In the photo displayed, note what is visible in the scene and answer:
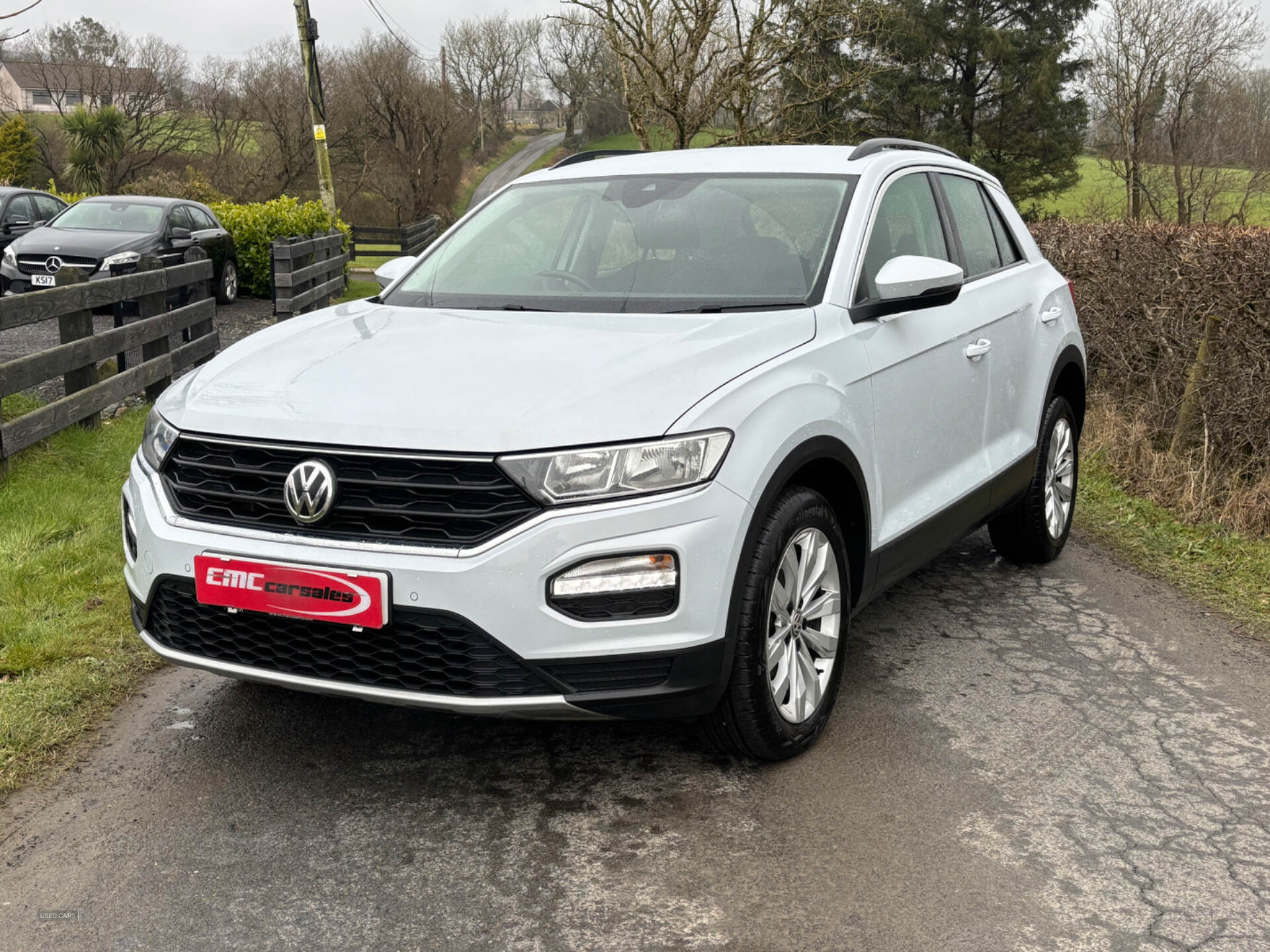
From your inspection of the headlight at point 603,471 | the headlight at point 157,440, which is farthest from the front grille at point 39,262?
the headlight at point 603,471

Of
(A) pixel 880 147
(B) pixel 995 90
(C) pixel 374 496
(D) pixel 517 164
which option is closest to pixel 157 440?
(C) pixel 374 496

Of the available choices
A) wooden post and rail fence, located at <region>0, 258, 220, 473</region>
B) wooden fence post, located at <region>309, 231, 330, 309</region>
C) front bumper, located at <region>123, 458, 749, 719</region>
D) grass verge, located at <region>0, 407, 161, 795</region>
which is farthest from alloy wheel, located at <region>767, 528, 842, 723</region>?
wooden fence post, located at <region>309, 231, 330, 309</region>

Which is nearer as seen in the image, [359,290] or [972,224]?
[972,224]

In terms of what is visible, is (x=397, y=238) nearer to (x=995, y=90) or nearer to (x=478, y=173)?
(x=995, y=90)

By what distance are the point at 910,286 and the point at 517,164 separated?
7588 centimetres

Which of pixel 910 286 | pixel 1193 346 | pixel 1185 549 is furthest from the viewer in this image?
pixel 1193 346

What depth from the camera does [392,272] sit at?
504 cm

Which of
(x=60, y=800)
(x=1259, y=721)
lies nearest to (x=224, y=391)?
(x=60, y=800)

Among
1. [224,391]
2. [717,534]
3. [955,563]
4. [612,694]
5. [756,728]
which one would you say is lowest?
[955,563]

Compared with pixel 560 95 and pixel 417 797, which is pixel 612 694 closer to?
pixel 417 797

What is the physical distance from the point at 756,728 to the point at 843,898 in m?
0.62

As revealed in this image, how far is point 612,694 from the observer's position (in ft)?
10.3

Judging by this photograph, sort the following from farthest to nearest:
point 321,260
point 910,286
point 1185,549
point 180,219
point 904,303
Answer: point 180,219, point 321,260, point 1185,549, point 904,303, point 910,286

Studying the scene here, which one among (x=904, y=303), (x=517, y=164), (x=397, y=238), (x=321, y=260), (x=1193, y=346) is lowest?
(x=397, y=238)
